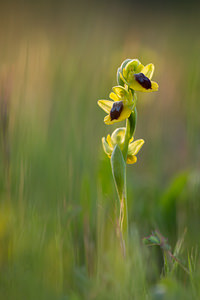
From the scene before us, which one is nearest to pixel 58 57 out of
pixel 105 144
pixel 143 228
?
pixel 105 144

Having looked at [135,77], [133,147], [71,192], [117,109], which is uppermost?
[135,77]

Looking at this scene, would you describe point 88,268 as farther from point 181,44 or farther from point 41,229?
point 181,44

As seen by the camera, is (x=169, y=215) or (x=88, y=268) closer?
(x=88, y=268)

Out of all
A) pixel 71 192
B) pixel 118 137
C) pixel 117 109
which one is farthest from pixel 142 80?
pixel 71 192

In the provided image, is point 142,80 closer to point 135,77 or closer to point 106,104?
point 135,77

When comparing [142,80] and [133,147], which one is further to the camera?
[133,147]

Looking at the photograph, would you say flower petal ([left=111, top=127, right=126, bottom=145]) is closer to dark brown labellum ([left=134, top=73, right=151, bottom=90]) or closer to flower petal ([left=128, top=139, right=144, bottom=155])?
flower petal ([left=128, top=139, right=144, bottom=155])

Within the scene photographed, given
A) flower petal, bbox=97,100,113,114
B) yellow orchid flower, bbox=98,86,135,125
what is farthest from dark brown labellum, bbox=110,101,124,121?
flower petal, bbox=97,100,113,114

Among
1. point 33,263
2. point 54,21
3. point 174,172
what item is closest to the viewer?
point 33,263

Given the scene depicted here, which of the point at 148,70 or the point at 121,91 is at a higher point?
the point at 148,70

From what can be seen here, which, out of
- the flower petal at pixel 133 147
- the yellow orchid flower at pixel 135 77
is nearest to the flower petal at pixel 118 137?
the flower petal at pixel 133 147

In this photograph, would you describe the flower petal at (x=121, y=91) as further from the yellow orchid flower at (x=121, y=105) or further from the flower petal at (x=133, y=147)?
the flower petal at (x=133, y=147)
